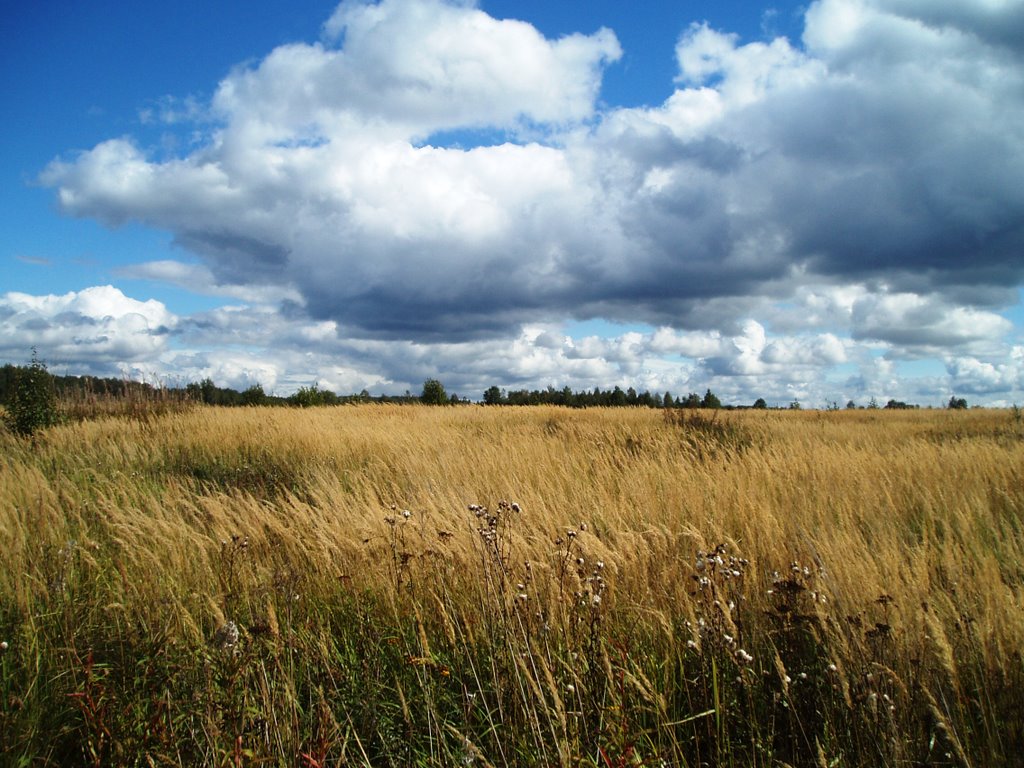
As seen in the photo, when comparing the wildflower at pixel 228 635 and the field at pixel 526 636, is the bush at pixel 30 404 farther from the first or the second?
the wildflower at pixel 228 635

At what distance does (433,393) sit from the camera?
3725 cm

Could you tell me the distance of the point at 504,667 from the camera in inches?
103

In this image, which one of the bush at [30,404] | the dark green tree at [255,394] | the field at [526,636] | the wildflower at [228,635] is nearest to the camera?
the field at [526,636]

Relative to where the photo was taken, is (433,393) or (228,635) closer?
(228,635)

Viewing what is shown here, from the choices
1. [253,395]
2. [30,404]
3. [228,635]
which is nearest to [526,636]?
[228,635]

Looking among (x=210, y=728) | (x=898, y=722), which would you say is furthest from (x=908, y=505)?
(x=210, y=728)

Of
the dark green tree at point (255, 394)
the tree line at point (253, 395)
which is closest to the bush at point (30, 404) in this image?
the tree line at point (253, 395)

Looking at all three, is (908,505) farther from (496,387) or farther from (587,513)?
(496,387)

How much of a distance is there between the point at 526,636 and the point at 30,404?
50.7 feet

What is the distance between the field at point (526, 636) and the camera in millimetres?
2186

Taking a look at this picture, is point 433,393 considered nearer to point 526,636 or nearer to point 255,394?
point 255,394

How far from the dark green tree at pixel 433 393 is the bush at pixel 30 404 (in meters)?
24.3

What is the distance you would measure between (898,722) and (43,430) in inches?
609

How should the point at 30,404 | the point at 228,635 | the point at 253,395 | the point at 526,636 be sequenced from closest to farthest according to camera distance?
1. the point at 526,636
2. the point at 228,635
3. the point at 30,404
4. the point at 253,395
